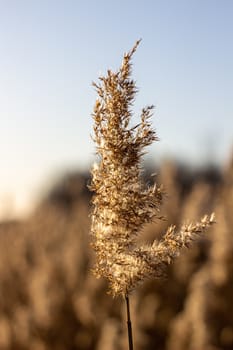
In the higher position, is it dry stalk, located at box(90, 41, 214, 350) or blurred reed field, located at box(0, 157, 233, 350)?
blurred reed field, located at box(0, 157, 233, 350)

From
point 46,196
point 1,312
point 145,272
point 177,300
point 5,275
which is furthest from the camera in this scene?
point 46,196

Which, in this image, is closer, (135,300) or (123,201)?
(123,201)

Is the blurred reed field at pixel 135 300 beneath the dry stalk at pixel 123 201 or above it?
above

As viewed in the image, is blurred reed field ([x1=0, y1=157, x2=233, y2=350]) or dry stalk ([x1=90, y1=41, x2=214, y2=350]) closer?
dry stalk ([x1=90, y1=41, x2=214, y2=350])

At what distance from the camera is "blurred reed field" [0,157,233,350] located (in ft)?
36.0

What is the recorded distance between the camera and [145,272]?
2.82 meters

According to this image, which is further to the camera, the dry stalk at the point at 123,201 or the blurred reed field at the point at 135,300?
the blurred reed field at the point at 135,300

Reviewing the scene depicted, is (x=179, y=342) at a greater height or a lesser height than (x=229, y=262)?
lesser

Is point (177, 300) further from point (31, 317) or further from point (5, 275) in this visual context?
point (5, 275)

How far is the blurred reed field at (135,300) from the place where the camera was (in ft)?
36.0

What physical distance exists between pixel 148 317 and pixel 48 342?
2.22 metres

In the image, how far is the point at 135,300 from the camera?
40.9ft

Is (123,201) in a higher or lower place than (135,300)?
lower

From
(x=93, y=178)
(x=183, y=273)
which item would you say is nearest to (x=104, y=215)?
(x=93, y=178)
